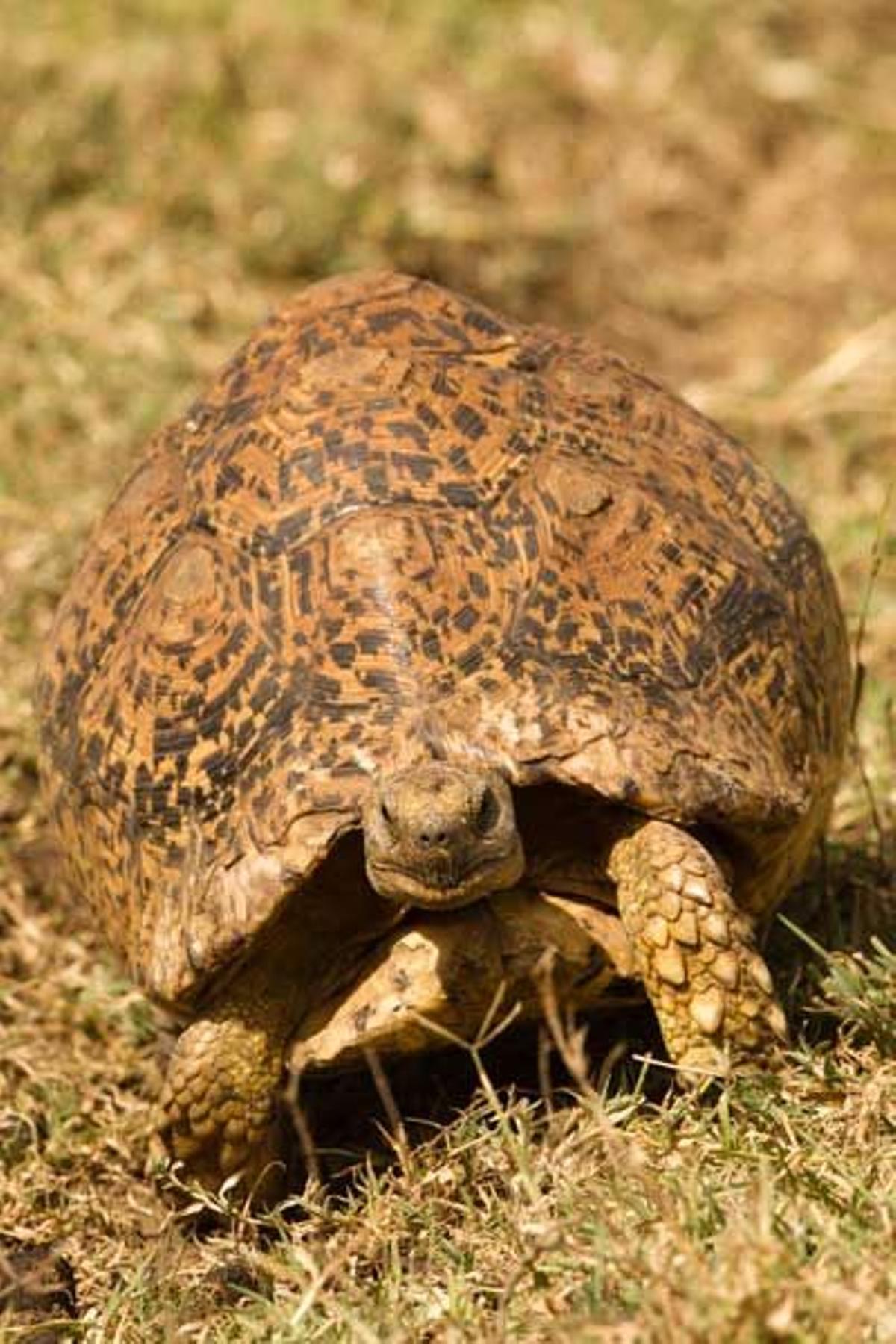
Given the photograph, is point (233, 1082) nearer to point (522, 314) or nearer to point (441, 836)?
point (441, 836)

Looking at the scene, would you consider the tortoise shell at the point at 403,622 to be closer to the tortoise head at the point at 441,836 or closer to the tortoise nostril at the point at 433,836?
the tortoise head at the point at 441,836

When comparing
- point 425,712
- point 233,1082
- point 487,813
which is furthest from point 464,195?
point 487,813

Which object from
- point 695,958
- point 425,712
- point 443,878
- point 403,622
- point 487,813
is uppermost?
point 403,622

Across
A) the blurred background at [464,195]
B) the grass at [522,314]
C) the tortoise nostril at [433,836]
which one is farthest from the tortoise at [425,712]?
the blurred background at [464,195]

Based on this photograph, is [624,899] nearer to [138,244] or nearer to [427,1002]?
[427,1002]

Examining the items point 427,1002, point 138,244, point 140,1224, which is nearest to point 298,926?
point 427,1002
